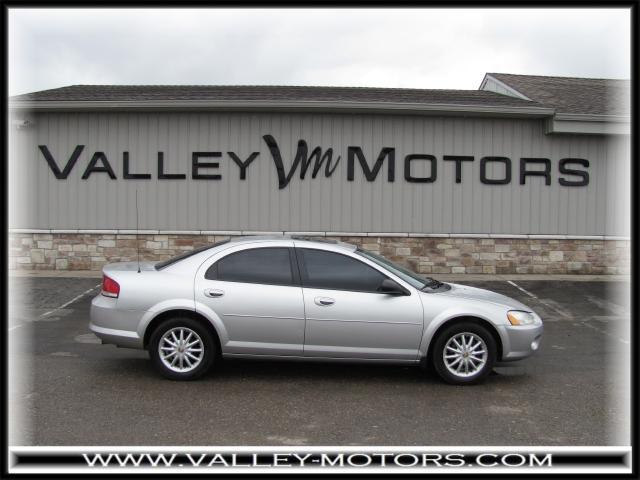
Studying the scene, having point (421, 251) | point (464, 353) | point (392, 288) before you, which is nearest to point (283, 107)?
point (421, 251)

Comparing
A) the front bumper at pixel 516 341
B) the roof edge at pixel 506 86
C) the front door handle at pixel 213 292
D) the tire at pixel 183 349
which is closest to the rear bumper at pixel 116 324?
→ the tire at pixel 183 349

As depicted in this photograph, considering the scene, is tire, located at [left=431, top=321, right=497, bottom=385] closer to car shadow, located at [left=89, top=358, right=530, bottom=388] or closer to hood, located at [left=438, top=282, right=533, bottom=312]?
car shadow, located at [left=89, top=358, right=530, bottom=388]

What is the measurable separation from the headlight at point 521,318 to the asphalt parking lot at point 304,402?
0.65 meters

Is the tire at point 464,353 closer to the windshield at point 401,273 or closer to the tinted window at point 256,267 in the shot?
the windshield at point 401,273

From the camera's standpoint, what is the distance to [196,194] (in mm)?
13641

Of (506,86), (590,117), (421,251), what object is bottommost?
(421,251)

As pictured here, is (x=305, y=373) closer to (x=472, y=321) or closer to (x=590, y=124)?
(x=472, y=321)

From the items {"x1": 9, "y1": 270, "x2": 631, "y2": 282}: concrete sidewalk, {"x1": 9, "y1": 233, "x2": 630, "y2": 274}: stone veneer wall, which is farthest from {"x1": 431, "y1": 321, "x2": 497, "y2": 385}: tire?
{"x1": 9, "y1": 233, "x2": 630, "y2": 274}: stone veneer wall

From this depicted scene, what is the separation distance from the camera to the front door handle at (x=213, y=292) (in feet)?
20.6

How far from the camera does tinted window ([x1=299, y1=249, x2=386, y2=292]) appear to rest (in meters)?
6.40

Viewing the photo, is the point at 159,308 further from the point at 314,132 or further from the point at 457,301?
the point at 314,132

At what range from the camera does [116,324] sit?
6324 mm

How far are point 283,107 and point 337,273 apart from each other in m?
7.48

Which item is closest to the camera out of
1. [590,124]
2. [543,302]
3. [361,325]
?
[361,325]
